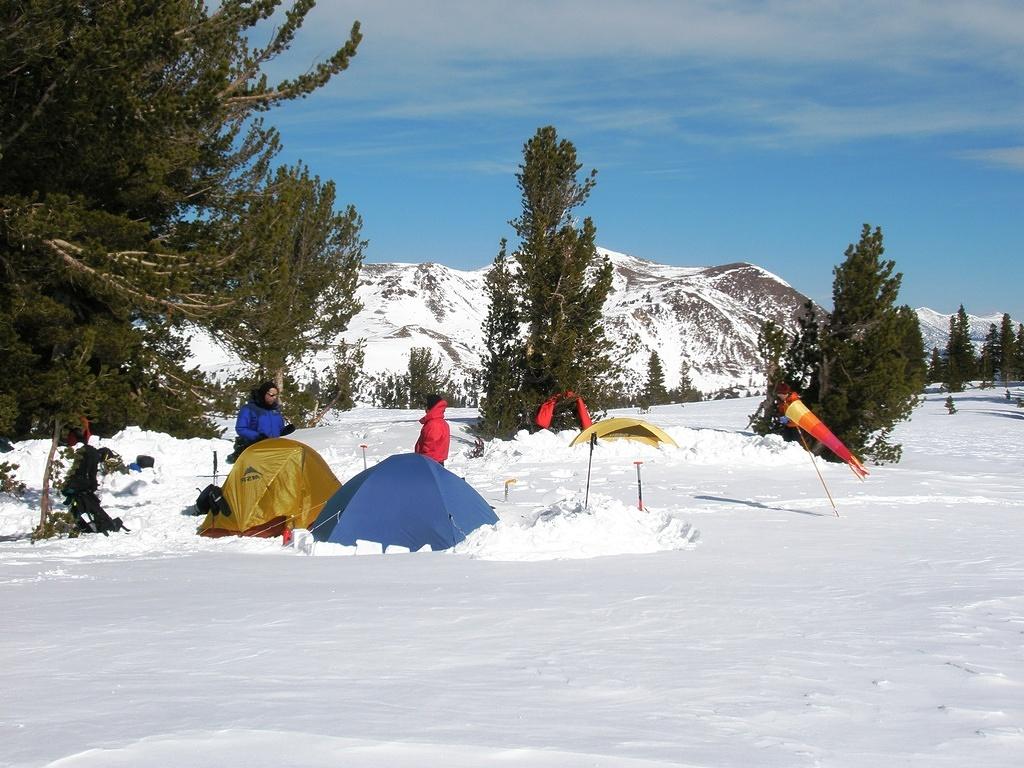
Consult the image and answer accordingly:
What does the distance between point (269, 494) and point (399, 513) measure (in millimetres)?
2400

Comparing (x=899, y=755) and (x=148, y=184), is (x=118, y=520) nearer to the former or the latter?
(x=148, y=184)

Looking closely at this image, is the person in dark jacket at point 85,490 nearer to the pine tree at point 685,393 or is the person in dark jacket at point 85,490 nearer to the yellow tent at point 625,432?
the yellow tent at point 625,432

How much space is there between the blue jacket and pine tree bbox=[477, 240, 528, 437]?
541 inches

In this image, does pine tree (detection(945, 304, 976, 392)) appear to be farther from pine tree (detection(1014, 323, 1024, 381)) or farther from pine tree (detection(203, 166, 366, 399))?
pine tree (detection(203, 166, 366, 399))

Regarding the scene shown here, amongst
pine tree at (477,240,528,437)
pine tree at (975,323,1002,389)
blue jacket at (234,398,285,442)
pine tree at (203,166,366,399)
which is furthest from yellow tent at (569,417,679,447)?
pine tree at (975,323,1002,389)

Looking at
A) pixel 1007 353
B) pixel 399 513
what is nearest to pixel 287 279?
pixel 399 513

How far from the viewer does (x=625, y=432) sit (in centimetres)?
2483

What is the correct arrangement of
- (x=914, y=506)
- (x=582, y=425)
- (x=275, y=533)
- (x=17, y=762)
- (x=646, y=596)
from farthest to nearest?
(x=582, y=425) → (x=914, y=506) → (x=275, y=533) → (x=646, y=596) → (x=17, y=762)

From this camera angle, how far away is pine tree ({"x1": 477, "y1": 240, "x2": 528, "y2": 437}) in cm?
2831

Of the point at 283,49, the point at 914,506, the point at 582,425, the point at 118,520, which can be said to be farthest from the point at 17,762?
the point at 582,425

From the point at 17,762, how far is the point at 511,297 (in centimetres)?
2515

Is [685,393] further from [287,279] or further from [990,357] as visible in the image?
[287,279]

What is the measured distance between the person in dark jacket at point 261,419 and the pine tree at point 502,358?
13.6 metres

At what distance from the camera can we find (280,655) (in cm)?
597
